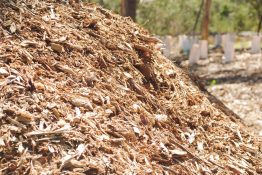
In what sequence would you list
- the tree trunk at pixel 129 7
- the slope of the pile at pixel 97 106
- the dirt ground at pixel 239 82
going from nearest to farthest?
the slope of the pile at pixel 97 106
the dirt ground at pixel 239 82
the tree trunk at pixel 129 7

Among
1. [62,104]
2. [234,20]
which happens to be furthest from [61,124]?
[234,20]

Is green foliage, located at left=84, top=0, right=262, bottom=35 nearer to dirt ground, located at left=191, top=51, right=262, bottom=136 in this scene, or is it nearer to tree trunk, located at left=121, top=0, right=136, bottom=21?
dirt ground, located at left=191, top=51, right=262, bottom=136

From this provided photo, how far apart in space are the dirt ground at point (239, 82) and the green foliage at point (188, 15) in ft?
32.7

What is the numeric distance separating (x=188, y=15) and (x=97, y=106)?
25681 millimetres

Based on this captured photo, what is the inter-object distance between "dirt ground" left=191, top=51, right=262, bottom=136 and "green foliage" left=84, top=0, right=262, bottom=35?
32.7 feet

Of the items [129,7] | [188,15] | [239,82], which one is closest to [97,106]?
[239,82]

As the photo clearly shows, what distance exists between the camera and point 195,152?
397 centimetres

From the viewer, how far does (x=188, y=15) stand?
28781 mm

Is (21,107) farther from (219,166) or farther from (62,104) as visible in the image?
(219,166)

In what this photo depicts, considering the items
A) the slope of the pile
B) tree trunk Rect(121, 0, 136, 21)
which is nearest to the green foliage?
tree trunk Rect(121, 0, 136, 21)

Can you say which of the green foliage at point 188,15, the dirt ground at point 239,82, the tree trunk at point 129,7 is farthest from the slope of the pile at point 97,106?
the green foliage at point 188,15

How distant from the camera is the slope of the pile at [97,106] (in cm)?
314

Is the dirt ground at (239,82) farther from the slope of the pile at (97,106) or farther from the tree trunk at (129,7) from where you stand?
the slope of the pile at (97,106)

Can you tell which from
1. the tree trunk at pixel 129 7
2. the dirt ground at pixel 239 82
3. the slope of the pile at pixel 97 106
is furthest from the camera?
the tree trunk at pixel 129 7
